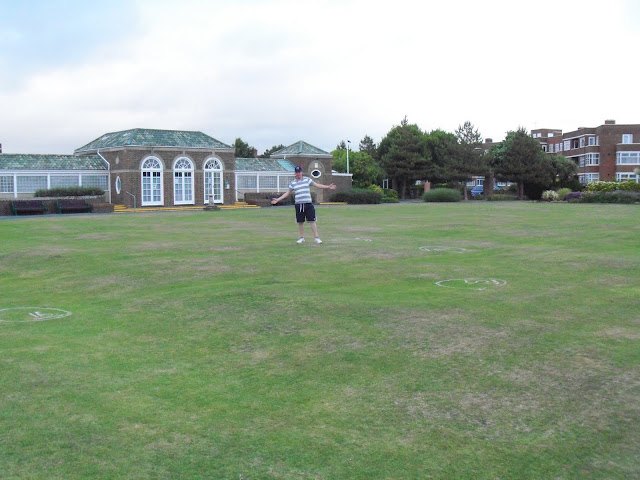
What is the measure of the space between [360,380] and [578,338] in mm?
2556

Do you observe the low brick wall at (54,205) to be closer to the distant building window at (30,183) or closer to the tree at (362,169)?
the distant building window at (30,183)

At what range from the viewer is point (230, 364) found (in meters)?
5.63

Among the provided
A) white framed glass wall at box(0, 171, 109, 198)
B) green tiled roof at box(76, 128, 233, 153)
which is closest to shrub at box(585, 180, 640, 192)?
green tiled roof at box(76, 128, 233, 153)

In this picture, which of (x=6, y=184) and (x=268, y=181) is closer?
(x=6, y=184)

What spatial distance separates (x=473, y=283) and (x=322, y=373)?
5.01 metres

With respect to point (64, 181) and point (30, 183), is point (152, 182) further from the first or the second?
point (30, 183)

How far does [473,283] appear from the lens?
9.77m

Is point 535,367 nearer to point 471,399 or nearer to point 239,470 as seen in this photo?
point 471,399

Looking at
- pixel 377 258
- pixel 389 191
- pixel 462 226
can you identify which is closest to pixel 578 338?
pixel 377 258

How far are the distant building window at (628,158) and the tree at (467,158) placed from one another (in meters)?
26.9

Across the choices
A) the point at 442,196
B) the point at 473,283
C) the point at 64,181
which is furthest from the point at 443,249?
the point at 442,196

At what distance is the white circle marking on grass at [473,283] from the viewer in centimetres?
948

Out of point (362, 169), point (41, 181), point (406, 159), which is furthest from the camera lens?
point (406, 159)

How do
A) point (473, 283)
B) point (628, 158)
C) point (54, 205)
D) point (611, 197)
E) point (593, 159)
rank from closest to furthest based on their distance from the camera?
1. point (473, 283)
2. point (54, 205)
3. point (611, 197)
4. point (628, 158)
5. point (593, 159)
